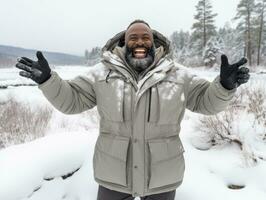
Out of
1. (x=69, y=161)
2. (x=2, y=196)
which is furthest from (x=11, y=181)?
(x=69, y=161)

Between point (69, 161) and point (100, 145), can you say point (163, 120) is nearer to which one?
point (100, 145)

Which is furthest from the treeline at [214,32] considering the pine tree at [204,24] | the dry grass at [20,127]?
the dry grass at [20,127]

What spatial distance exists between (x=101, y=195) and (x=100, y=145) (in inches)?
14.1

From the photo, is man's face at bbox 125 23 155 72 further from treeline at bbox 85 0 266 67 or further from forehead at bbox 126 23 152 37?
treeline at bbox 85 0 266 67

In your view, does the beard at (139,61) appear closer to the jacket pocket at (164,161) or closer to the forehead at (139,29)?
the forehead at (139,29)

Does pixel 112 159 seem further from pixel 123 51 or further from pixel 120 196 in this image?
pixel 123 51

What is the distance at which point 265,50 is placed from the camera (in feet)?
126

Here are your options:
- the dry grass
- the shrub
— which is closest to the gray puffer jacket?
the shrub

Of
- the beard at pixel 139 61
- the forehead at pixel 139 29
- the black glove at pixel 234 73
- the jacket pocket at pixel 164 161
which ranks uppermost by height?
the forehead at pixel 139 29

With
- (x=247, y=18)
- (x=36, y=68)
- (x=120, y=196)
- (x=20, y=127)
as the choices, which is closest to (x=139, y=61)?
(x=36, y=68)

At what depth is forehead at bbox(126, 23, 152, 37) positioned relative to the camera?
2076 mm

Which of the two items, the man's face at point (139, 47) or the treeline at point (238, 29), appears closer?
the man's face at point (139, 47)

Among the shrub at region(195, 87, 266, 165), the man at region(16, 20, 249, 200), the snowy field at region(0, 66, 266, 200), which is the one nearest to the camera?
the man at region(16, 20, 249, 200)

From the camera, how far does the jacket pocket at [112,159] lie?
1.93m
